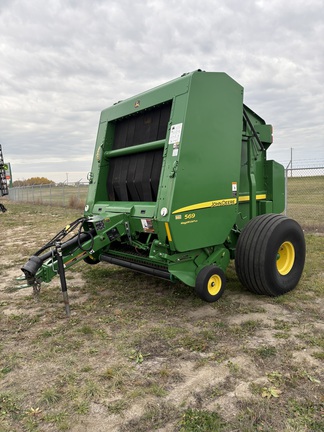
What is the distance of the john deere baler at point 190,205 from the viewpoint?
387 cm

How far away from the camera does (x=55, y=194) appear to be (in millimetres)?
24562

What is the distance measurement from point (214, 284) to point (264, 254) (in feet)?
2.23

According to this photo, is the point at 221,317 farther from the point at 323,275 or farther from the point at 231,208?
the point at 323,275

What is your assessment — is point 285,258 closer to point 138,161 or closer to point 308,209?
point 138,161

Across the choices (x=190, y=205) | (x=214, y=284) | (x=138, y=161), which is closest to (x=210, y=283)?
(x=214, y=284)

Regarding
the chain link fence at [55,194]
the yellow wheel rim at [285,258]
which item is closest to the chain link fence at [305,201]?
the chain link fence at [55,194]

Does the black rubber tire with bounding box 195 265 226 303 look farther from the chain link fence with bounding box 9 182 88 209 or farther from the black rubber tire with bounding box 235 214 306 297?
the chain link fence with bounding box 9 182 88 209

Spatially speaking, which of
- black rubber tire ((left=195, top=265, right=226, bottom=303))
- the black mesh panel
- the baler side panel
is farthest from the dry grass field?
the black mesh panel

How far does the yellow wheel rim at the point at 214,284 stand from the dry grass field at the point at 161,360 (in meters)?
0.20

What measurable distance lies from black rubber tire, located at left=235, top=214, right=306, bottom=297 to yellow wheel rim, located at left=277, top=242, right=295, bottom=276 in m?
0.06

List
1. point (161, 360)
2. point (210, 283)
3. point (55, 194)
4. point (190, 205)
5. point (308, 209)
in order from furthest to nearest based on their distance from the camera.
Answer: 1. point (55, 194)
2. point (308, 209)
3. point (210, 283)
4. point (190, 205)
5. point (161, 360)

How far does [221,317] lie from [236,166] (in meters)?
1.80

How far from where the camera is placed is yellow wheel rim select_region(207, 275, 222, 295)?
4.00m

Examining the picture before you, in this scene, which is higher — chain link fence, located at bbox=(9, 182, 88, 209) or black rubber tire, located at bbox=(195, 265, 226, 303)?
chain link fence, located at bbox=(9, 182, 88, 209)
